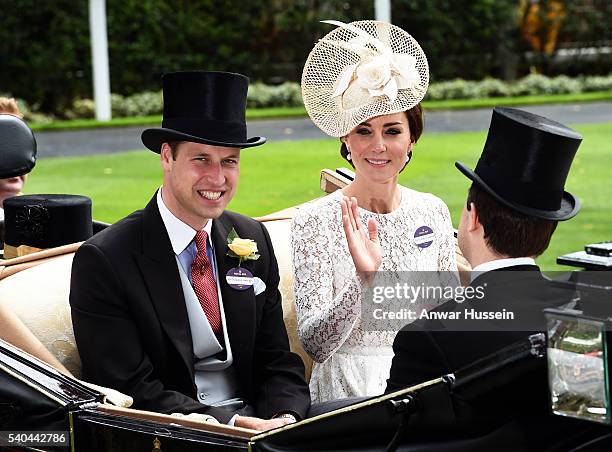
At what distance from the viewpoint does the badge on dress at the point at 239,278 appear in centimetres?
331

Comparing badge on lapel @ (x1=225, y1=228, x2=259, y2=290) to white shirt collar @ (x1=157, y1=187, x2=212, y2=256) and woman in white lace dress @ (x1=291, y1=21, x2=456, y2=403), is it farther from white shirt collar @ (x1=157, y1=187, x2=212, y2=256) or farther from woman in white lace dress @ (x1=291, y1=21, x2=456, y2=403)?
woman in white lace dress @ (x1=291, y1=21, x2=456, y2=403)

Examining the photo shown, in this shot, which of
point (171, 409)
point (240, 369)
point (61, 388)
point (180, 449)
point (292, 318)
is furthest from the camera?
point (292, 318)

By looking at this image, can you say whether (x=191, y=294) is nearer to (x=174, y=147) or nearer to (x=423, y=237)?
(x=174, y=147)

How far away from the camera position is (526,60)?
76.1ft

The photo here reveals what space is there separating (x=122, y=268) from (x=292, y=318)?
95 cm

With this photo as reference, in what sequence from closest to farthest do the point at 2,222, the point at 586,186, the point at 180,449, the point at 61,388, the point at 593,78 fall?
the point at 180,449
the point at 61,388
the point at 2,222
the point at 586,186
the point at 593,78

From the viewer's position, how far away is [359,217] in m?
3.60

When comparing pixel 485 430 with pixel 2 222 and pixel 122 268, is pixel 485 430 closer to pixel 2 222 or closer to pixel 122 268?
pixel 122 268

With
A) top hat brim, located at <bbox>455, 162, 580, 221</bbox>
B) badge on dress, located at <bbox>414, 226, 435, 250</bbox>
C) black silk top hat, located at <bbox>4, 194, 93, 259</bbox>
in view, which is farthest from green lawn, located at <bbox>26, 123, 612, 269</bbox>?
top hat brim, located at <bbox>455, 162, 580, 221</bbox>

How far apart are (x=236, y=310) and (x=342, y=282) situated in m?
0.46

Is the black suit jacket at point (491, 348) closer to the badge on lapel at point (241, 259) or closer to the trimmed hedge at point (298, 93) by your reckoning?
the badge on lapel at point (241, 259)

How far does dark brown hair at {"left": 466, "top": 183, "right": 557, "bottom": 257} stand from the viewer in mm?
2527

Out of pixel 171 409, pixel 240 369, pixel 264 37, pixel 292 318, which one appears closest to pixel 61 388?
pixel 171 409

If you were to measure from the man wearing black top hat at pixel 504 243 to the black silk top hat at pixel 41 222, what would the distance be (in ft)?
5.33
